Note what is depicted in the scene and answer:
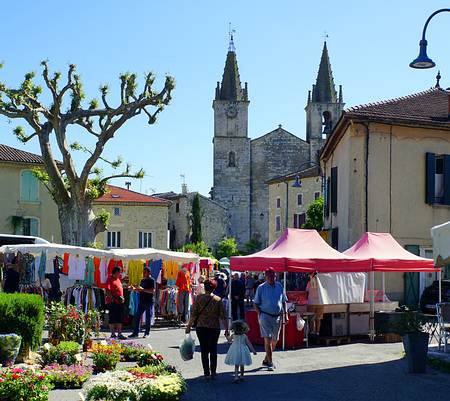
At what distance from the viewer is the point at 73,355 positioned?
12625 millimetres

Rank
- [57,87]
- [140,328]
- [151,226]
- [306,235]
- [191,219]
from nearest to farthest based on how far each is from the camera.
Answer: [306,235] → [140,328] → [57,87] → [151,226] → [191,219]

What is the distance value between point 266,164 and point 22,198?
4410 cm

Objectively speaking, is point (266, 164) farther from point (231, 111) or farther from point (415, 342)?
point (415, 342)

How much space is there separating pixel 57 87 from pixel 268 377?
1961 cm

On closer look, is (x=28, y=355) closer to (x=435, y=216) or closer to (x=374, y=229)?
(x=374, y=229)

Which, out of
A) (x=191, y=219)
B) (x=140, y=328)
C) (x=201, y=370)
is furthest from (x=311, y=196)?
(x=201, y=370)

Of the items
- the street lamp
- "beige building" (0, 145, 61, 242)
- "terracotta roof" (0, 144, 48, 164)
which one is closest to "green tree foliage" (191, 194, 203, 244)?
"beige building" (0, 145, 61, 242)

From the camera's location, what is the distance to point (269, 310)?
12.9 m

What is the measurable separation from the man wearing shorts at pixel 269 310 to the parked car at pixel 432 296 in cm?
995

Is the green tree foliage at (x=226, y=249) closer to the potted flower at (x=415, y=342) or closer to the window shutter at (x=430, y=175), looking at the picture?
the window shutter at (x=430, y=175)

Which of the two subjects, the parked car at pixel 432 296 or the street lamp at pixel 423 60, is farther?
the parked car at pixel 432 296

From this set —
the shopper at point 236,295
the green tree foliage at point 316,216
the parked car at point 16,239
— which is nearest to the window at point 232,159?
the green tree foliage at point 316,216

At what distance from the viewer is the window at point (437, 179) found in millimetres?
25734

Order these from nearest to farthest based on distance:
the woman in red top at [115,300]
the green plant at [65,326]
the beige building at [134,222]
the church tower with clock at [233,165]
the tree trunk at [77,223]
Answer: the green plant at [65,326] → the woman in red top at [115,300] → the tree trunk at [77,223] → the beige building at [134,222] → the church tower with clock at [233,165]
